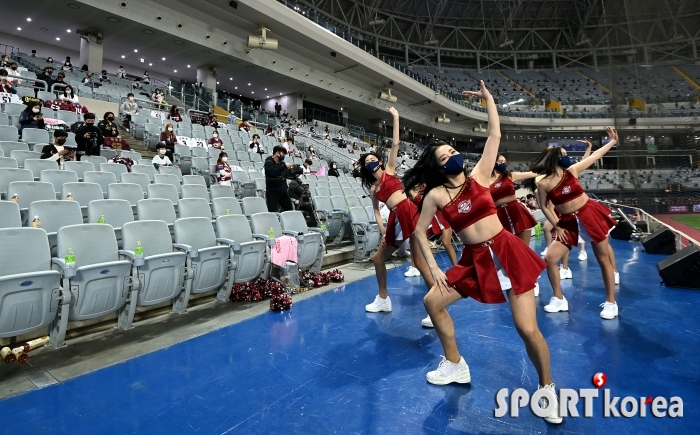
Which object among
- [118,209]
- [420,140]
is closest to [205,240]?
[118,209]

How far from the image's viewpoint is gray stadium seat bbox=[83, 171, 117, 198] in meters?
4.80

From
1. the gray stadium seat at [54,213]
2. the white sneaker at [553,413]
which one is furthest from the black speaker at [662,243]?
the gray stadium seat at [54,213]

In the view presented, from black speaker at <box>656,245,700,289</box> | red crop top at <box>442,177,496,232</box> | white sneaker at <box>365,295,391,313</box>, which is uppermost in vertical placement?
red crop top at <box>442,177,496,232</box>

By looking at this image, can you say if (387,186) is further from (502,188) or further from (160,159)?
(160,159)

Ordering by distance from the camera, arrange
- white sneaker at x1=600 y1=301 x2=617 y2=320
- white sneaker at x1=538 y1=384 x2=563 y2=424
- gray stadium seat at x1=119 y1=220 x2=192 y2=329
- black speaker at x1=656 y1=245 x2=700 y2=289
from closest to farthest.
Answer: white sneaker at x1=538 y1=384 x2=563 y2=424 < gray stadium seat at x1=119 y1=220 x2=192 y2=329 < white sneaker at x1=600 y1=301 x2=617 y2=320 < black speaker at x1=656 y1=245 x2=700 y2=289

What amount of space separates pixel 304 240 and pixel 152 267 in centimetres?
198

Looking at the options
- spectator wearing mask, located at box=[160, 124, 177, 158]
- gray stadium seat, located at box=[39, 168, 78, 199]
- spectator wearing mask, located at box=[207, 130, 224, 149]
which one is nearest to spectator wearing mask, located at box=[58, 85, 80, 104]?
spectator wearing mask, located at box=[160, 124, 177, 158]

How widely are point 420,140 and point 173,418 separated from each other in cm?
3520

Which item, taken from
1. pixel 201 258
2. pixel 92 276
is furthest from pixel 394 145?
pixel 92 276

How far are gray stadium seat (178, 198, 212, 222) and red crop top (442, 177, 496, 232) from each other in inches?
133

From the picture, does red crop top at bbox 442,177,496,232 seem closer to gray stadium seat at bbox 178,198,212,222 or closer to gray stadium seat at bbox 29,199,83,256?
gray stadium seat at bbox 178,198,212,222

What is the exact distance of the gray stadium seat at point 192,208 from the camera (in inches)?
172

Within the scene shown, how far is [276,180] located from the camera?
5.59 meters

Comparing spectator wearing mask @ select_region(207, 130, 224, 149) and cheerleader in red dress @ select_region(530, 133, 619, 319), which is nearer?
cheerleader in red dress @ select_region(530, 133, 619, 319)
